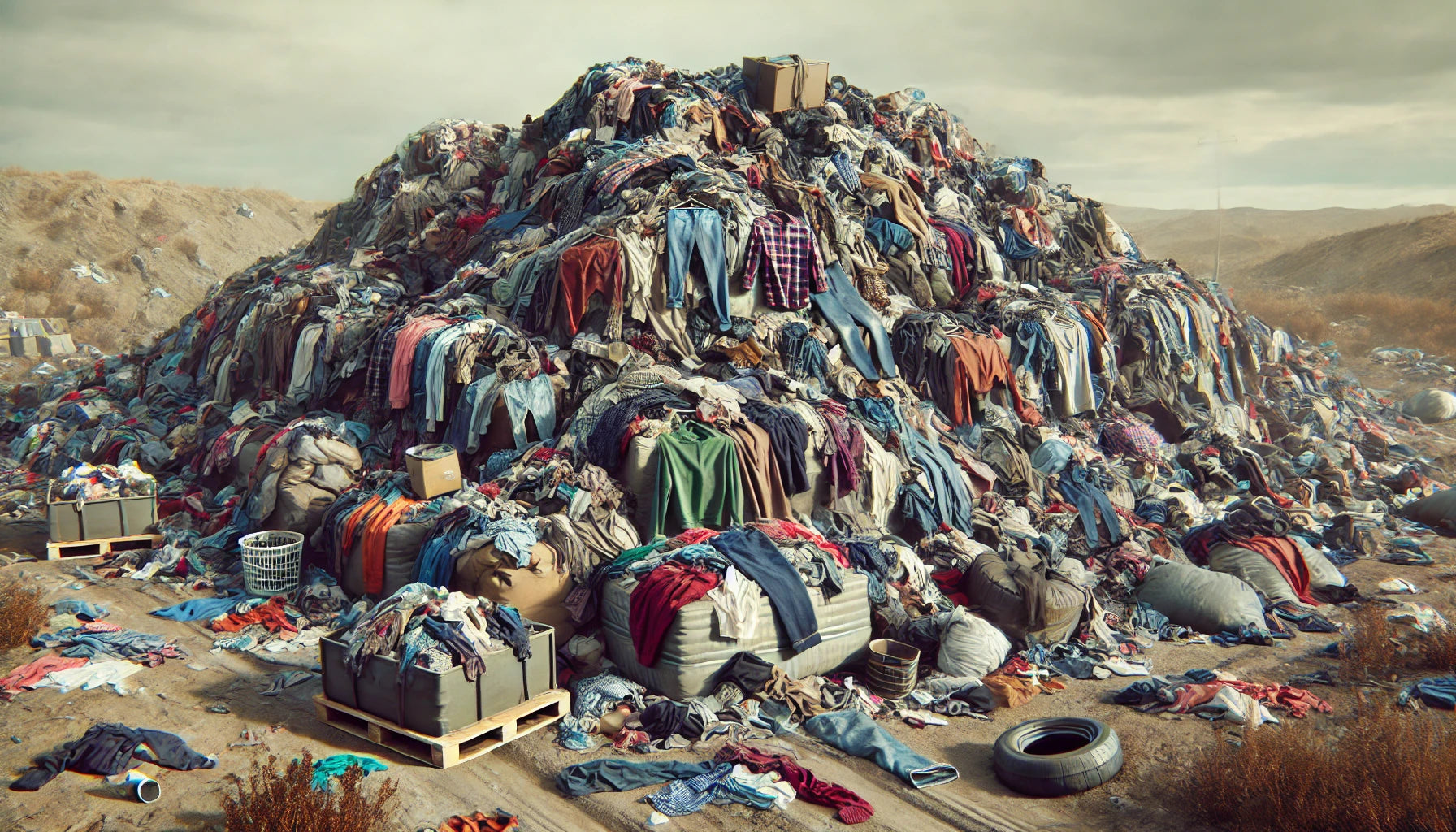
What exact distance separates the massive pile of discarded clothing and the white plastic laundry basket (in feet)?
1.30

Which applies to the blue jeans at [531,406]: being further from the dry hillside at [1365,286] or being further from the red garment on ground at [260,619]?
the dry hillside at [1365,286]

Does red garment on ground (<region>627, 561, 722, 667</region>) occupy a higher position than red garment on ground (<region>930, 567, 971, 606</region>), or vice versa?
red garment on ground (<region>627, 561, 722, 667</region>)

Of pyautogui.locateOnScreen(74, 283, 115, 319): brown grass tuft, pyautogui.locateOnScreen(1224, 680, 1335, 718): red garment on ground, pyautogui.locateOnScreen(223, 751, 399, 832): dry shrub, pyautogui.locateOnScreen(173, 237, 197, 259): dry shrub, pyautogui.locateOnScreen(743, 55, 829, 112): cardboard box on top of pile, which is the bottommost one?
pyautogui.locateOnScreen(1224, 680, 1335, 718): red garment on ground

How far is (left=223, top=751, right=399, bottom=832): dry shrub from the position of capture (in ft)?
13.1

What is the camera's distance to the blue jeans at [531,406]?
836 cm

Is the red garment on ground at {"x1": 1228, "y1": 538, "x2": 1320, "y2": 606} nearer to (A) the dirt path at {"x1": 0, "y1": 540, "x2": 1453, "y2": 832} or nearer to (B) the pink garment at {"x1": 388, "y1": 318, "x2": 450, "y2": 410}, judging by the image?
(A) the dirt path at {"x1": 0, "y1": 540, "x2": 1453, "y2": 832}

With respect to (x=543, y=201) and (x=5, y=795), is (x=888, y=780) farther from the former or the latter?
(x=543, y=201)

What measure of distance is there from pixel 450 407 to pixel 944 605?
4535mm

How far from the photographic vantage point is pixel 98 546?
27.9 feet

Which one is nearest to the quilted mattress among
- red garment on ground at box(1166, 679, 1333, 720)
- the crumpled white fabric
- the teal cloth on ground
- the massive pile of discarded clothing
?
the massive pile of discarded clothing

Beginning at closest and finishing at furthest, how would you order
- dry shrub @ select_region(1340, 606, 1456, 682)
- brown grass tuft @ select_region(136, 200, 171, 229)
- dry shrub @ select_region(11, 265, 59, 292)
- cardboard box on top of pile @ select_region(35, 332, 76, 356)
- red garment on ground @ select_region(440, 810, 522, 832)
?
red garment on ground @ select_region(440, 810, 522, 832), dry shrub @ select_region(1340, 606, 1456, 682), cardboard box on top of pile @ select_region(35, 332, 76, 356), dry shrub @ select_region(11, 265, 59, 292), brown grass tuft @ select_region(136, 200, 171, 229)

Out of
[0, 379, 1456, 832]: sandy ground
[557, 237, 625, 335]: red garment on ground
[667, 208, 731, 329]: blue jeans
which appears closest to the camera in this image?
[0, 379, 1456, 832]: sandy ground

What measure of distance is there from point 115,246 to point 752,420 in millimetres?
24908

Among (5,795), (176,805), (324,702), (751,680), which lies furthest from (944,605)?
(5,795)
